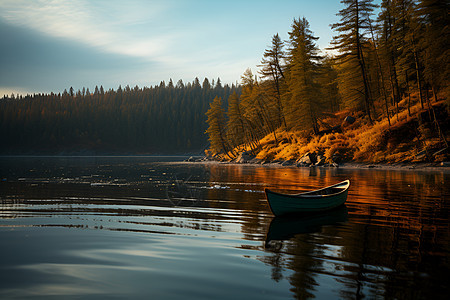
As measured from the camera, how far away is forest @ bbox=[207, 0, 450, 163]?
3472 cm

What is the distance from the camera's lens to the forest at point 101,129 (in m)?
161

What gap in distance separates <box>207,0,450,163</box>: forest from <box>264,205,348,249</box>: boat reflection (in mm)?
26297

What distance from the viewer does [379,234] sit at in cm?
952

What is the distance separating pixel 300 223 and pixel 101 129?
178 meters

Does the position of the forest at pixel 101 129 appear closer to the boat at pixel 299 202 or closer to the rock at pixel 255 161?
the rock at pixel 255 161

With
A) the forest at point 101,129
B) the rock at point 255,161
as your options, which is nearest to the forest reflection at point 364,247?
the rock at point 255,161

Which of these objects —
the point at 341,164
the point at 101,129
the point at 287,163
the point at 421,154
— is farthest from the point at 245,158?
the point at 101,129

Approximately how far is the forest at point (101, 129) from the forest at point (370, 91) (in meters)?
101

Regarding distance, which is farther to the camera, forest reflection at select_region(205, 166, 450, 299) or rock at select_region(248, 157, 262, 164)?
rock at select_region(248, 157, 262, 164)

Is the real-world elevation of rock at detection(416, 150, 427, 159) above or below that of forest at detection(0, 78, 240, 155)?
below

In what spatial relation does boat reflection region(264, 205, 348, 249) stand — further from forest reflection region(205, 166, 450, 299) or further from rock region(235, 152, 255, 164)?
rock region(235, 152, 255, 164)

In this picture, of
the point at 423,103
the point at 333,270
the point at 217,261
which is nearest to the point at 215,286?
the point at 217,261

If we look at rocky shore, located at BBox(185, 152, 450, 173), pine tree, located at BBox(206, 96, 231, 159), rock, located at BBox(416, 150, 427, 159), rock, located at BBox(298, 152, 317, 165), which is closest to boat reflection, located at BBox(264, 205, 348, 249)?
rocky shore, located at BBox(185, 152, 450, 173)

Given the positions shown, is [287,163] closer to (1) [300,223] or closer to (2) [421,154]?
(2) [421,154]
